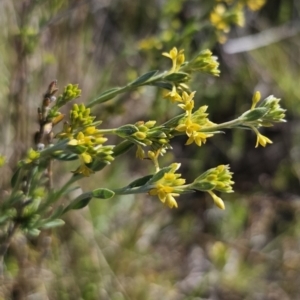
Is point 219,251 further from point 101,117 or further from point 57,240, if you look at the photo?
point 101,117

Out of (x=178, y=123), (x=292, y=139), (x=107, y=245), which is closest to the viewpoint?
(x=178, y=123)

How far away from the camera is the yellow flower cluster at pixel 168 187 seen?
41.7 inches

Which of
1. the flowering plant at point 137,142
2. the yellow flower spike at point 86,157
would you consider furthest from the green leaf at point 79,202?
the yellow flower spike at point 86,157

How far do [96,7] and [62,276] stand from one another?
1544 millimetres

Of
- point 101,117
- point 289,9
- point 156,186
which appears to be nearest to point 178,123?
point 156,186

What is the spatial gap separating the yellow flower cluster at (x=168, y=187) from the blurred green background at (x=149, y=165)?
756 mm

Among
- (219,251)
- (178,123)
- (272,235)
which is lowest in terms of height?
(272,235)

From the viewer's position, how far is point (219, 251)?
252 cm

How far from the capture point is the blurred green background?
2113mm

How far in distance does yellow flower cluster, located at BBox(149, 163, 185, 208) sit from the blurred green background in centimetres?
76

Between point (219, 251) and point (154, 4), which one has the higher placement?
point (154, 4)

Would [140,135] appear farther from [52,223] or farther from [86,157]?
[52,223]

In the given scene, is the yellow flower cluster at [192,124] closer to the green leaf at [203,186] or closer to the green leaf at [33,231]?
the green leaf at [203,186]

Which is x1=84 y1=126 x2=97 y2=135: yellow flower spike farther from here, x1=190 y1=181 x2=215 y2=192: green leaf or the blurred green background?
the blurred green background
